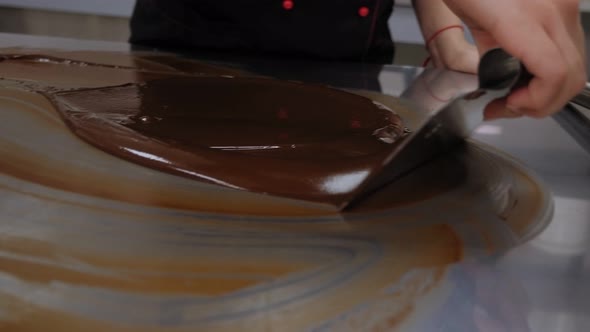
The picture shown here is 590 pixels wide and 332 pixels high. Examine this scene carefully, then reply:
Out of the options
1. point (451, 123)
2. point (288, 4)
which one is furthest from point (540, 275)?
point (288, 4)

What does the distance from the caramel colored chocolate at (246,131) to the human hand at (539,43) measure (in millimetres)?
153

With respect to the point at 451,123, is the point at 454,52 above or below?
below

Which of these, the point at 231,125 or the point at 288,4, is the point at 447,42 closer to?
the point at 288,4

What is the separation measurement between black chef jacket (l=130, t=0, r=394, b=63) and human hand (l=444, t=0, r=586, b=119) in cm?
56

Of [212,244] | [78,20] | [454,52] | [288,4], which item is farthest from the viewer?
[78,20]

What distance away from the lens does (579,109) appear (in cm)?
93

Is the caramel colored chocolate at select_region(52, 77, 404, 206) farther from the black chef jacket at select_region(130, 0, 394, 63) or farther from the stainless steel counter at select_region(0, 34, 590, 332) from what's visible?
the black chef jacket at select_region(130, 0, 394, 63)

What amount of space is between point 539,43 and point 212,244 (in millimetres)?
365

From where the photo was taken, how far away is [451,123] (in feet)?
1.78

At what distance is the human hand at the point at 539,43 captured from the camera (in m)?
0.53

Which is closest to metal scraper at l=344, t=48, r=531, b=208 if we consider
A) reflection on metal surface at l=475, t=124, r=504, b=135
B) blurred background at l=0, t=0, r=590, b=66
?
reflection on metal surface at l=475, t=124, r=504, b=135

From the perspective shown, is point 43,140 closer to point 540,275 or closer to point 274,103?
point 274,103

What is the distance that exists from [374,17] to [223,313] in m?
0.93

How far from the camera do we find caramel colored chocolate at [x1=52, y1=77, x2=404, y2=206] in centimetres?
51
